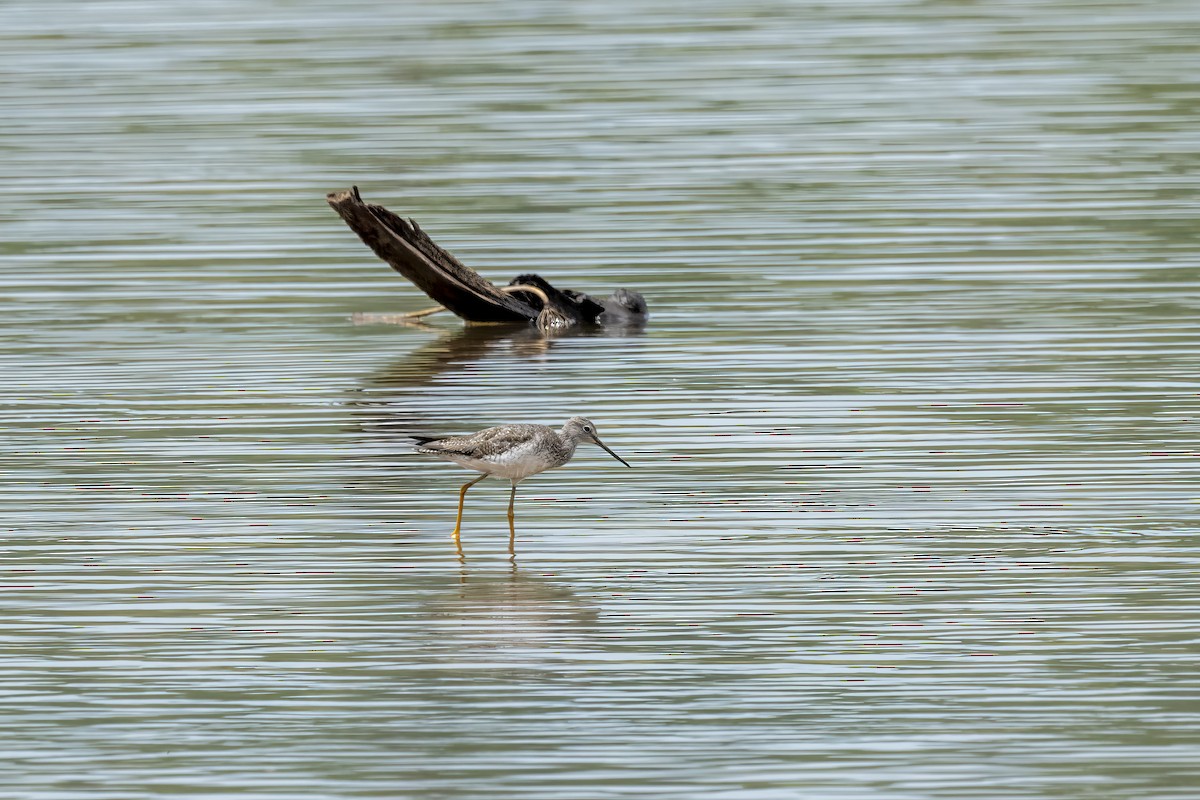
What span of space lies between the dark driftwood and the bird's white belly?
6904mm

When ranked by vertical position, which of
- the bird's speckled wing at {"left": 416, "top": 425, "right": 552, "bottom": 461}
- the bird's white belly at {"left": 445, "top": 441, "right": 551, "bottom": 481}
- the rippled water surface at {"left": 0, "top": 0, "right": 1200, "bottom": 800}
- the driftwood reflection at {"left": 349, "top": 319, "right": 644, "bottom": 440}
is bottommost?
the driftwood reflection at {"left": 349, "top": 319, "right": 644, "bottom": 440}

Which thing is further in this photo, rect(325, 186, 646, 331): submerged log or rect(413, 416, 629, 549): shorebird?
rect(325, 186, 646, 331): submerged log

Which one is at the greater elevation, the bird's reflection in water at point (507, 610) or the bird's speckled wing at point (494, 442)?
the bird's speckled wing at point (494, 442)

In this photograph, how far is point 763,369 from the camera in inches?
624

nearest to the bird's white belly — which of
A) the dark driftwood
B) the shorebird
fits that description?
the shorebird

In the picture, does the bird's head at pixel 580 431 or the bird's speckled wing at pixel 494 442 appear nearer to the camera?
the bird's speckled wing at pixel 494 442

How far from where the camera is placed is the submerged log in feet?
59.4

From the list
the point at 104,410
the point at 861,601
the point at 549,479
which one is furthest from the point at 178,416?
the point at 861,601

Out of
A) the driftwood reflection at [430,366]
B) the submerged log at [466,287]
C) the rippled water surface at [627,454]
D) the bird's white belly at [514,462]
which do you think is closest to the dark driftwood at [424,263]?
the submerged log at [466,287]

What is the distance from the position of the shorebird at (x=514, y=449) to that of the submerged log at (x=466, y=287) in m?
6.53

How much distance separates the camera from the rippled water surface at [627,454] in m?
8.73

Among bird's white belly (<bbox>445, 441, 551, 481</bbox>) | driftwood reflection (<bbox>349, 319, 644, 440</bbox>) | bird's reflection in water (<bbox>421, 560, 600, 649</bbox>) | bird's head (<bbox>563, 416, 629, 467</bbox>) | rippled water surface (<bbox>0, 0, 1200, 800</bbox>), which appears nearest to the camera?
rippled water surface (<bbox>0, 0, 1200, 800</bbox>)

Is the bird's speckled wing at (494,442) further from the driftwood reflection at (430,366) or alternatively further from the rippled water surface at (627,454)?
the driftwood reflection at (430,366)

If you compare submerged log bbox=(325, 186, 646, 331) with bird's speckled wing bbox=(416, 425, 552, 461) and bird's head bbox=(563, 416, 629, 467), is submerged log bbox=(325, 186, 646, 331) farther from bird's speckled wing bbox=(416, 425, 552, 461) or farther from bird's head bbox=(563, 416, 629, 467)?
bird's speckled wing bbox=(416, 425, 552, 461)
